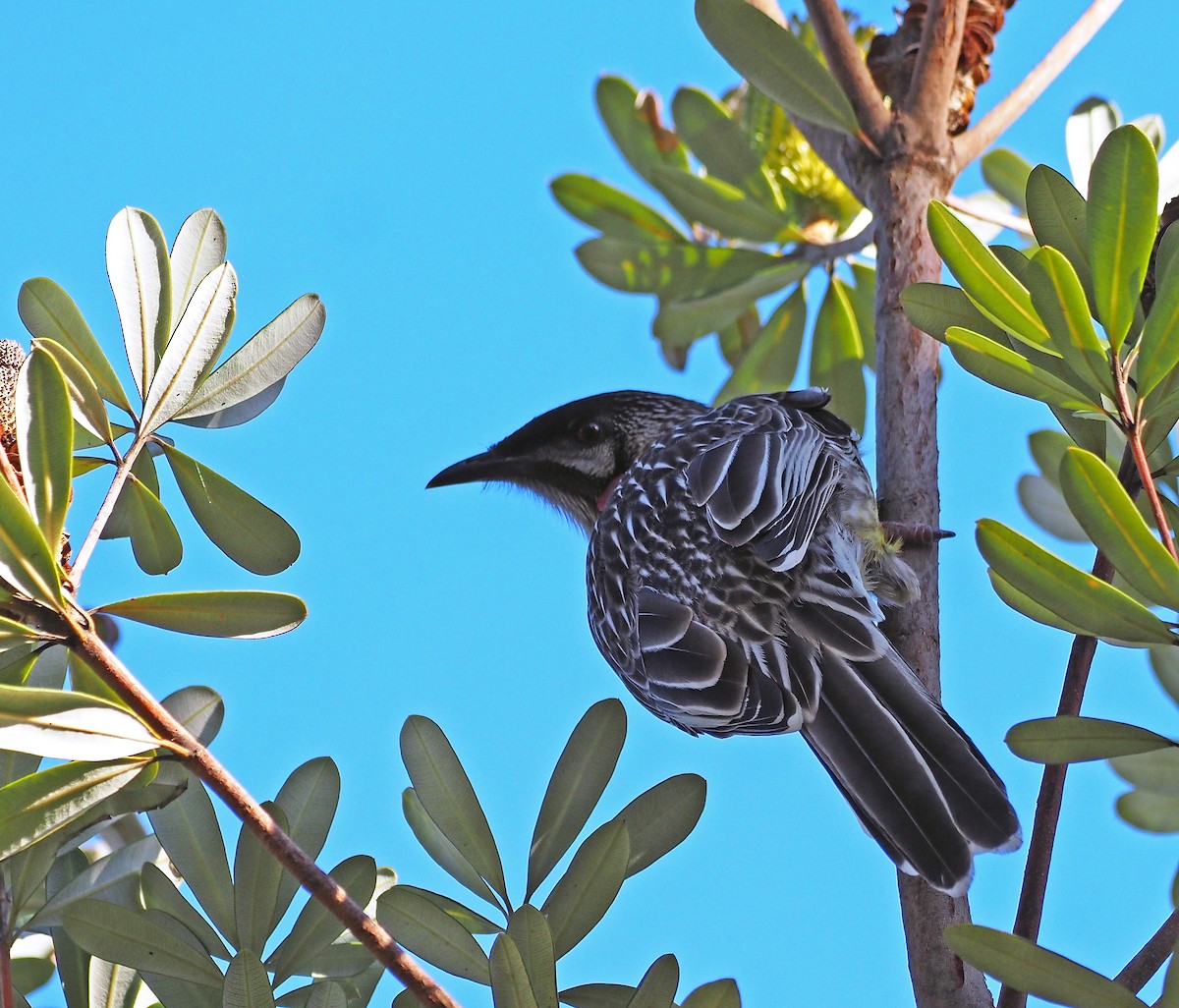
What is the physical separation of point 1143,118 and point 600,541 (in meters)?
1.68

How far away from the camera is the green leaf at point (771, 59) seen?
2570 mm

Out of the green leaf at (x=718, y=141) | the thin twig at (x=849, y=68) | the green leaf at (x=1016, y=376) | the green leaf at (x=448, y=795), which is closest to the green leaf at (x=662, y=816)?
the green leaf at (x=448, y=795)

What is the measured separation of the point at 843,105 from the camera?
8.82 ft

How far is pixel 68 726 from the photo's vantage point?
1.51 m

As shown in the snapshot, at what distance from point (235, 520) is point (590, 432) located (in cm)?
215

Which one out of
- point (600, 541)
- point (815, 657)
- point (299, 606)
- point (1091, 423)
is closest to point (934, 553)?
point (815, 657)

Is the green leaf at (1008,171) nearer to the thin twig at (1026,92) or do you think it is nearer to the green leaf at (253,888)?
the thin twig at (1026,92)

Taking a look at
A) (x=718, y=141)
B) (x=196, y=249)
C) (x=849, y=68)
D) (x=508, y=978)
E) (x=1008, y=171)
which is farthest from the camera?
(x=1008, y=171)

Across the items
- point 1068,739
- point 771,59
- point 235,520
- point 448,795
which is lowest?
point 448,795

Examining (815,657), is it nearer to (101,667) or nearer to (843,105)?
(843,105)

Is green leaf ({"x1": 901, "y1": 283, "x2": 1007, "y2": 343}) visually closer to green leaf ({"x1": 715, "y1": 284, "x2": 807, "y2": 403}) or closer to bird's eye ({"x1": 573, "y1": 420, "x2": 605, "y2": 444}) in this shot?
green leaf ({"x1": 715, "y1": 284, "x2": 807, "y2": 403})

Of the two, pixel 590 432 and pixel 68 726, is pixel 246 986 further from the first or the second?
pixel 590 432

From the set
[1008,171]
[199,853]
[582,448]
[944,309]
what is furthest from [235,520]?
[1008,171]

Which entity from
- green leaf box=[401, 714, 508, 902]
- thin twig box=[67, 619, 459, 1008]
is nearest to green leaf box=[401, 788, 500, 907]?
green leaf box=[401, 714, 508, 902]
